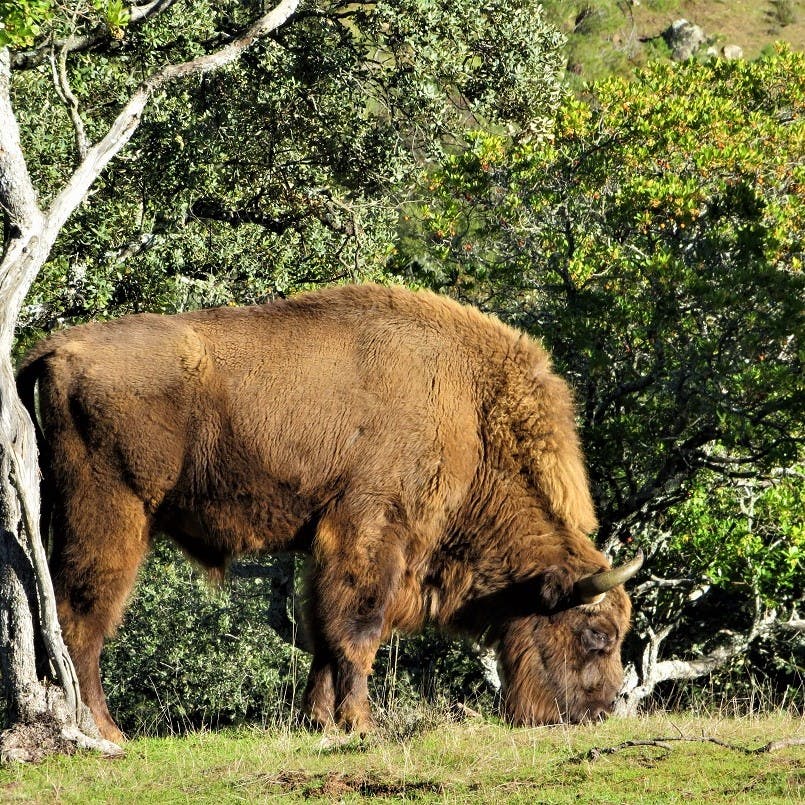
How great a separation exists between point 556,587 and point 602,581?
Answer: 0.42 m

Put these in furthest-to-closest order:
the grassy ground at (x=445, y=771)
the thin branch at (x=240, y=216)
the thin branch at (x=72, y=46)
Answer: the thin branch at (x=240, y=216) → the thin branch at (x=72, y=46) → the grassy ground at (x=445, y=771)

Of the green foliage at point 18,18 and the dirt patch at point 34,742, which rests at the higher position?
the green foliage at point 18,18

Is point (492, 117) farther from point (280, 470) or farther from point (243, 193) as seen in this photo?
point (280, 470)

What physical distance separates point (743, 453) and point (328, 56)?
572 centimetres

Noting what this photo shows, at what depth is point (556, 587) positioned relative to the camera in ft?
25.0

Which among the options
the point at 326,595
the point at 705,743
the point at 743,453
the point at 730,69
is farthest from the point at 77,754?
the point at 730,69

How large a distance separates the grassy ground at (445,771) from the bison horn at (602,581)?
1055mm

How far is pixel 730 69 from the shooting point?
14.2m

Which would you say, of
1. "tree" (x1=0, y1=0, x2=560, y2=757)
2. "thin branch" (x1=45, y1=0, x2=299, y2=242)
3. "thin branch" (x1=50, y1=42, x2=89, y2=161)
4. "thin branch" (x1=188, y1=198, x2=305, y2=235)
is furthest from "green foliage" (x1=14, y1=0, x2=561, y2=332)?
"thin branch" (x1=50, y1=42, x2=89, y2=161)

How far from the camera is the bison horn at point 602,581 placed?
7266mm

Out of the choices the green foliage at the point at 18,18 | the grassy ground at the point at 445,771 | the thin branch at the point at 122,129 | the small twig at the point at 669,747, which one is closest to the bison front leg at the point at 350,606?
the grassy ground at the point at 445,771

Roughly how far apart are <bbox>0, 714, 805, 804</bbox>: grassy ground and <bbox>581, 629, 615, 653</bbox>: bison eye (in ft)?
3.65

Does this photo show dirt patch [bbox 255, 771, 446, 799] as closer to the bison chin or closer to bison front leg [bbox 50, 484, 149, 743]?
bison front leg [bbox 50, 484, 149, 743]

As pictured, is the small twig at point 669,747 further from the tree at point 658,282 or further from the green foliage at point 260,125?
the green foliage at point 260,125
